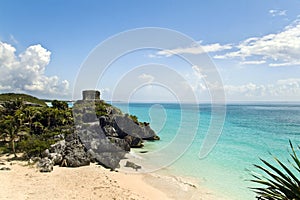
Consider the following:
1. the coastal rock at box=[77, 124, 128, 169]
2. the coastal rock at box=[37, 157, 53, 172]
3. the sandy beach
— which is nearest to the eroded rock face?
the coastal rock at box=[77, 124, 128, 169]

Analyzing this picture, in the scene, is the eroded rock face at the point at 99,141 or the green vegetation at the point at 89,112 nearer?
the eroded rock face at the point at 99,141

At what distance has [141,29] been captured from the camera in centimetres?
1855

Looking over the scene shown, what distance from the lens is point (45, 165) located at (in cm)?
1736

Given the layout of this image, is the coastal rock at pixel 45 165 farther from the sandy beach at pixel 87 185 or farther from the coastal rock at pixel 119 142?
the coastal rock at pixel 119 142

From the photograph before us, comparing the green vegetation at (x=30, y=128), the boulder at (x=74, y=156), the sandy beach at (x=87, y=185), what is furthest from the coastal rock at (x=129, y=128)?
the sandy beach at (x=87, y=185)

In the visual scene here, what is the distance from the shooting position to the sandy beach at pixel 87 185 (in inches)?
529

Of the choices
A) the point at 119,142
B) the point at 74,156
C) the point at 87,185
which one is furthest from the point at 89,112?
the point at 87,185

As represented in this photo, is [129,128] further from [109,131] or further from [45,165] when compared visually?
[45,165]

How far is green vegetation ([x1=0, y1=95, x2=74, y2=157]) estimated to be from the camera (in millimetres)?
20703

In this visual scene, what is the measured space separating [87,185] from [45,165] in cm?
429

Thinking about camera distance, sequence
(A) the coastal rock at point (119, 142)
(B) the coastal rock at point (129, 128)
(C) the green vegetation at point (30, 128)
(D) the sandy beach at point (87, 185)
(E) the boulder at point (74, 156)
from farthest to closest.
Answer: (B) the coastal rock at point (129, 128) < (A) the coastal rock at point (119, 142) < (C) the green vegetation at point (30, 128) < (E) the boulder at point (74, 156) < (D) the sandy beach at point (87, 185)

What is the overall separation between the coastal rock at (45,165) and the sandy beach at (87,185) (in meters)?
0.33

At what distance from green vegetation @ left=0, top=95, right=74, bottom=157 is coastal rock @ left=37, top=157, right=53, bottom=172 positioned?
2.69 m

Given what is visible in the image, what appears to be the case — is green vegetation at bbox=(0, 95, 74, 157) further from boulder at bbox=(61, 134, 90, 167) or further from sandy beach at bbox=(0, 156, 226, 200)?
sandy beach at bbox=(0, 156, 226, 200)
